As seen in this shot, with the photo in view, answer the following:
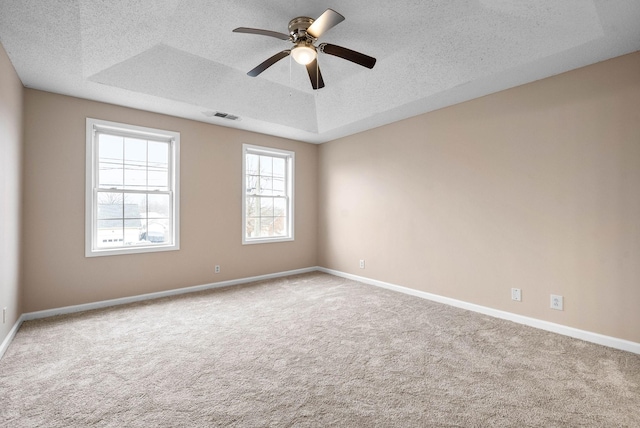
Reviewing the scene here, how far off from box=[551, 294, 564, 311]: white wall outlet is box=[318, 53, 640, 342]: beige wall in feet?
0.16

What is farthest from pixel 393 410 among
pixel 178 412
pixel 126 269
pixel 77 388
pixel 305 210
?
pixel 305 210

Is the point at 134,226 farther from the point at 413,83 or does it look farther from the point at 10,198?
the point at 413,83

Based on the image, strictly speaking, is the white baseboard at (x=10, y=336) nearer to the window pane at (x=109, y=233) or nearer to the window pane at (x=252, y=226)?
the window pane at (x=109, y=233)

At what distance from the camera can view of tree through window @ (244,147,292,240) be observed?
16.9ft

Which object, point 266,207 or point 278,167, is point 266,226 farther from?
point 278,167

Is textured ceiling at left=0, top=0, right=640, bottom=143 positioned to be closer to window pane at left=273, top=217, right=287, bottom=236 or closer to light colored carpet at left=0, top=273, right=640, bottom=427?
window pane at left=273, top=217, right=287, bottom=236

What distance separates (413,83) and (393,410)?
313 cm

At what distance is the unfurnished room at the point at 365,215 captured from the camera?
6.80ft

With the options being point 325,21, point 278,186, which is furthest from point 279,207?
point 325,21

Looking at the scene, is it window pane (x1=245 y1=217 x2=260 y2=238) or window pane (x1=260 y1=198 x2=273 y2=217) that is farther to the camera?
window pane (x1=260 y1=198 x2=273 y2=217)

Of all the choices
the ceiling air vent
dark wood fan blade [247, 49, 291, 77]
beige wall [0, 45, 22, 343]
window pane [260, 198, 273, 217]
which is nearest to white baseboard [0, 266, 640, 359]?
beige wall [0, 45, 22, 343]

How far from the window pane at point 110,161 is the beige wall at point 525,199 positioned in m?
3.51

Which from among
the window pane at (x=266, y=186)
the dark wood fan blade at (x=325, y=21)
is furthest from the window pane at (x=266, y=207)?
the dark wood fan blade at (x=325, y=21)

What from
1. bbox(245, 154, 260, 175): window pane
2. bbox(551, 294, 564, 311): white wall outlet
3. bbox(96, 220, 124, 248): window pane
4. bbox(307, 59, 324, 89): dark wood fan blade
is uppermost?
bbox(307, 59, 324, 89): dark wood fan blade
